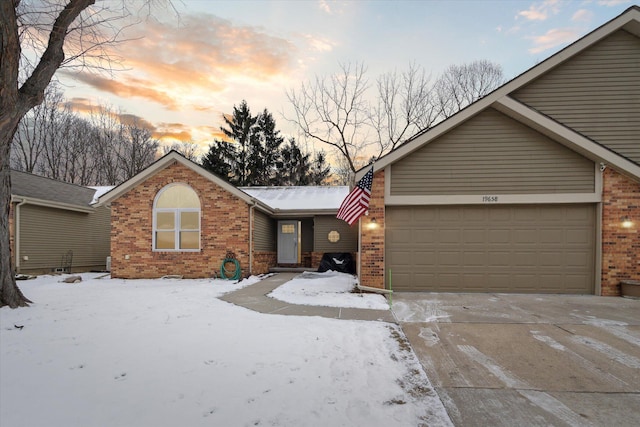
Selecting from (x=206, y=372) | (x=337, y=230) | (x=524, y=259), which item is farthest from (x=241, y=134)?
(x=206, y=372)

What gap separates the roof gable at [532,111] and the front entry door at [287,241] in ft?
25.8

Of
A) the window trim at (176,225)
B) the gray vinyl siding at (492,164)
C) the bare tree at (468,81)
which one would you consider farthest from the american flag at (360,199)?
the bare tree at (468,81)

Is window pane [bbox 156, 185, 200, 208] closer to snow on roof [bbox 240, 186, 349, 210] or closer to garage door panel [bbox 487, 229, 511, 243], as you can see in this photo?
snow on roof [bbox 240, 186, 349, 210]

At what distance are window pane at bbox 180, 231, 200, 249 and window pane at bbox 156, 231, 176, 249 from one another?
329mm

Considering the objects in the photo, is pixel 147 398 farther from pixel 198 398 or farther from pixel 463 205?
pixel 463 205

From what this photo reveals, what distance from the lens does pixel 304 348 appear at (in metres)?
4.31

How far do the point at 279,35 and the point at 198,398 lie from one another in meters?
12.4

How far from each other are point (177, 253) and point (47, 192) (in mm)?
8291

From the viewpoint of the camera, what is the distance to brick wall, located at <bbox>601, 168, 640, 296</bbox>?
8.07 meters

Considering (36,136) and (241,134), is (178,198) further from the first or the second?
(36,136)

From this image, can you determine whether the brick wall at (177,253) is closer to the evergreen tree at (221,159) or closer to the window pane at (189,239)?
the window pane at (189,239)

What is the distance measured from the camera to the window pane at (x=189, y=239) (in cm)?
1175

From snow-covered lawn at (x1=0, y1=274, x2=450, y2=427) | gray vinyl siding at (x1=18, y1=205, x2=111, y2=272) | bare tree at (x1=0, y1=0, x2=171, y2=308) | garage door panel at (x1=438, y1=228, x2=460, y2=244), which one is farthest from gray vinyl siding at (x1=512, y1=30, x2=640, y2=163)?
gray vinyl siding at (x1=18, y1=205, x2=111, y2=272)

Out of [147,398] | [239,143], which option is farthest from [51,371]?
[239,143]
